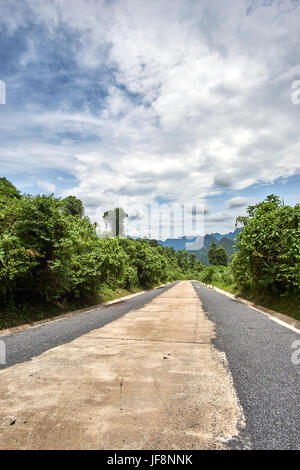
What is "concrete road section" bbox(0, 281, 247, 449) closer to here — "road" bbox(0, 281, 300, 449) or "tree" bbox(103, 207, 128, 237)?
"road" bbox(0, 281, 300, 449)

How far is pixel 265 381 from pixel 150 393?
1560mm

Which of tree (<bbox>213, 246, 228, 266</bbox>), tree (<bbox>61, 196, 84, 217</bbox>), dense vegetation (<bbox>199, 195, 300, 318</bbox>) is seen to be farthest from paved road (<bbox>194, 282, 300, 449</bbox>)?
tree (<bbox>213, 246, 228, 266</bbox>)

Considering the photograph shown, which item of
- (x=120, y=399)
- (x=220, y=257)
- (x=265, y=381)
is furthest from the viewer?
(x=220, y=257)

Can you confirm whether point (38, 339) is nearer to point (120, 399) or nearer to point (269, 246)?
point (120, 399)

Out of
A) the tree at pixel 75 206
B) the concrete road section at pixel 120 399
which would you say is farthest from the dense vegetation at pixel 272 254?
the tree at pixel 75 206

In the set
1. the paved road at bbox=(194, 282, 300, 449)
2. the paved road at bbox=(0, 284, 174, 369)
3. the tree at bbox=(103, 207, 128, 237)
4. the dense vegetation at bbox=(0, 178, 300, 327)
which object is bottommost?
the paved road at bbox=(0, 284, 174, 369)

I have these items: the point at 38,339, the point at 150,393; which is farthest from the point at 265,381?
the point at 38,339

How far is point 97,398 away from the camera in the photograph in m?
2.91

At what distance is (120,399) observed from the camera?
9.45 feet

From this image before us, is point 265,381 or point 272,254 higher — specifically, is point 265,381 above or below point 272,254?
below

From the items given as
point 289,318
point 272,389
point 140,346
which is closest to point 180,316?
point 289,318

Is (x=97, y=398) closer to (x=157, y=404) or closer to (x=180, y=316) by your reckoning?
(x=157, y=404)

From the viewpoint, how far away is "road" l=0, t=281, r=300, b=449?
2.22m
